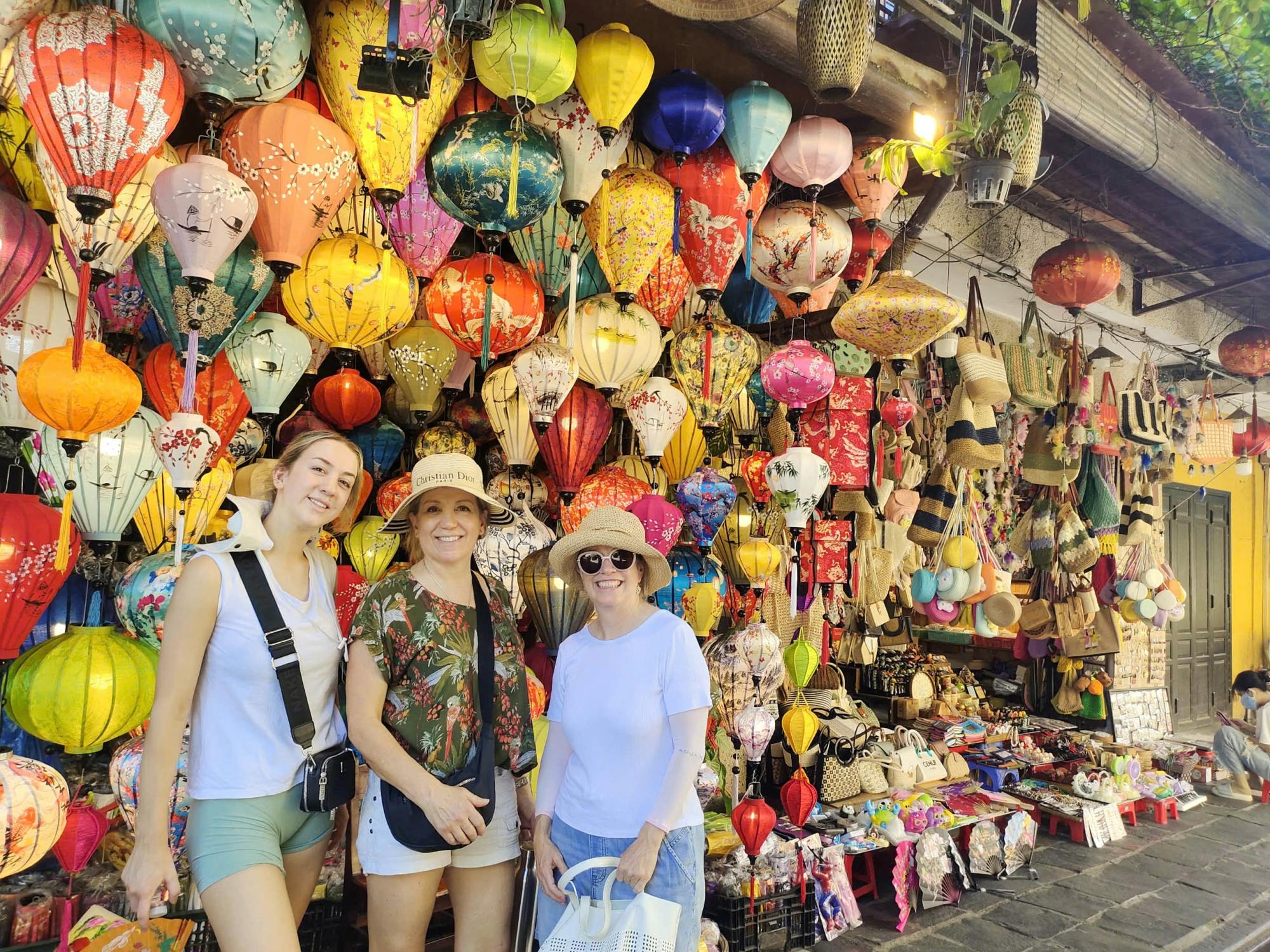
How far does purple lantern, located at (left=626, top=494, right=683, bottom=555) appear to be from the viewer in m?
3.27

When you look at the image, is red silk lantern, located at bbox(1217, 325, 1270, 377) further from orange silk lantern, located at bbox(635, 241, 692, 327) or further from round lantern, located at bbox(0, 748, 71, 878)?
round lantern, located at bbox(0, 748, 71, 878)

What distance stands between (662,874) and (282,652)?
1.06 m

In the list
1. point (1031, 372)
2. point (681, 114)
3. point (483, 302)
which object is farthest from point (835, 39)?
point (1031, 372)

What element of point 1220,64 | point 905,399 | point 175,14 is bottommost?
point 905,399

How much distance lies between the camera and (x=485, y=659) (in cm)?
213

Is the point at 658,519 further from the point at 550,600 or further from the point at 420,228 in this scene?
the point at 420,228

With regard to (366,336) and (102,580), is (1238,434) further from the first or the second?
(102,580)

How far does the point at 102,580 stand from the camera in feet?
9.38

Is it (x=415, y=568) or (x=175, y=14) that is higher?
(x=175, y=14)

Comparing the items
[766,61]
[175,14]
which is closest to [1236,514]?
[766,61]

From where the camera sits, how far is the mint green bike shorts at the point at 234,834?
5.93 feet

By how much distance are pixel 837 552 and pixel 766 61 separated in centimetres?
267

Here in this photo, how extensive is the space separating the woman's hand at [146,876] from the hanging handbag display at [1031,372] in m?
5.50

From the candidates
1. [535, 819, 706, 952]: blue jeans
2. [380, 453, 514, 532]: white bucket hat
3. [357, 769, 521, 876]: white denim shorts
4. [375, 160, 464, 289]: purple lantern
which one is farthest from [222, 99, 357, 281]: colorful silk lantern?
A: [535, 819, 706, 952]: blue jeans
